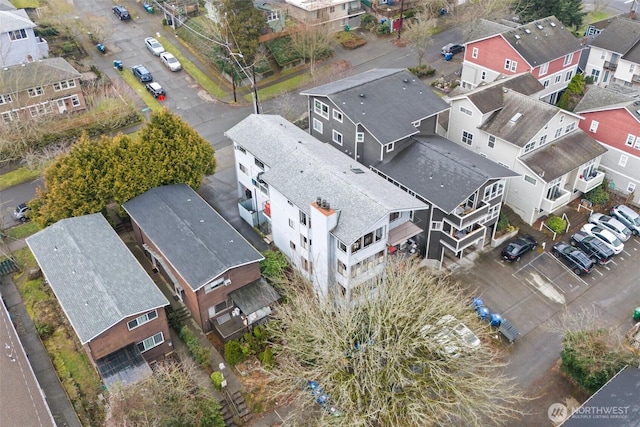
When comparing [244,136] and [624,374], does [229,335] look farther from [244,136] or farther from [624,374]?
[624,374]

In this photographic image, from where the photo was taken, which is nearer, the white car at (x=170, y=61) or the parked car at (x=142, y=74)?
the parked car at (x=142, y=74)

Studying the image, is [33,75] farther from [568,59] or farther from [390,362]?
[568,59]

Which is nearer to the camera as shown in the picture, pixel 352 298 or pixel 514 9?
pixel 352 298

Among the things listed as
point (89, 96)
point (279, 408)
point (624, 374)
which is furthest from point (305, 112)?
point (624, 374)

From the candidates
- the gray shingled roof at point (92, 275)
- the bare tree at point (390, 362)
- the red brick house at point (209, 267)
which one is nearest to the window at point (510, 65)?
the bare tree at point (390, 362)

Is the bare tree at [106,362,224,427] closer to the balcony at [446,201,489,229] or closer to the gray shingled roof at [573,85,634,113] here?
the balcony at [446,201,489,229]

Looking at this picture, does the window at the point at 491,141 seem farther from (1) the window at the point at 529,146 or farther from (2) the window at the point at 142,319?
(2) the window at the point at 142,319

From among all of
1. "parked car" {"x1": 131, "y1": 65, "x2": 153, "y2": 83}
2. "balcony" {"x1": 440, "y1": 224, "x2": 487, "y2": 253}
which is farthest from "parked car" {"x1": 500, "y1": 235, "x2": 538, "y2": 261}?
"parked car" {"x1": 131, "y1": 65, "x2": 153, "y2": 83}

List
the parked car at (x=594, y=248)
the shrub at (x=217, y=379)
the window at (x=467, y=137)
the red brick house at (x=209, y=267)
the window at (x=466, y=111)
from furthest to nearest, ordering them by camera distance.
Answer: the window at (x=467, y=137) → the window at (x=466, y=111) → the parked car at (x=594, y=248) → the red brick house at (x=209, y=267) → the shrub at (x=217, y=379)
